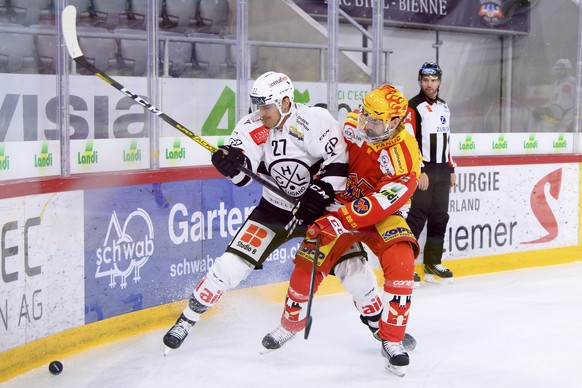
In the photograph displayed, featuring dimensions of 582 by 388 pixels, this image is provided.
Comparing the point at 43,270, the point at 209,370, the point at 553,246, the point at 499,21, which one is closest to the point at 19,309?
the point at 43,270

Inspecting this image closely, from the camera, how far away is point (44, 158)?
12.4 ft

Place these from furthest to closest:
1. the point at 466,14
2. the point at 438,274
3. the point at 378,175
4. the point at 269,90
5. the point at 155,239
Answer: the point at 466,14 → the point at 438,274 → the point at 155,239 → the point at 378,175 → the point at 269,90

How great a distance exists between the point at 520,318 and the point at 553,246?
1831 mm

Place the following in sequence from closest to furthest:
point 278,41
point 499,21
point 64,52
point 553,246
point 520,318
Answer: point 64,52 → point 520,318 → point 278,41 → point 553,246 → point 499,21

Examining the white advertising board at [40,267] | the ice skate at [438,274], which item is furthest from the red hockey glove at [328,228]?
the ice skate at [438,274]

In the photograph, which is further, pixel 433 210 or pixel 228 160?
pixel 433 210

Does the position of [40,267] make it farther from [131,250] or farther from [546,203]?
[546,203]

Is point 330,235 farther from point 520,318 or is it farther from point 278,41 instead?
point 278,41

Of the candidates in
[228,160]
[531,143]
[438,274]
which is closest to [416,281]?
[438,274]

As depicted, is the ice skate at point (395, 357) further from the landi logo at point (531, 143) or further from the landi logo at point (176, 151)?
the landi logo at point (531, 143)

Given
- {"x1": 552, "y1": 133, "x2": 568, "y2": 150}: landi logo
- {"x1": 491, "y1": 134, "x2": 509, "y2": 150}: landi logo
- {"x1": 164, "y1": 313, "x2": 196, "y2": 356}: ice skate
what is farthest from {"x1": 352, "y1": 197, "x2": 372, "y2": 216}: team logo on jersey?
{"x1": 552, "y1": 133, "x2": 568, "y2": 150}: landi logo

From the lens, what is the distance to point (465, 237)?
19.0 feet

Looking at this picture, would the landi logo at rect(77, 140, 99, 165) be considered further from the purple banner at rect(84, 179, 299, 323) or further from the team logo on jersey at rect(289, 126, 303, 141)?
the team logo on jersey at rect(289, 126, 303, 141)

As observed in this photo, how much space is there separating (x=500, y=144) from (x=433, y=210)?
3.34 ft
